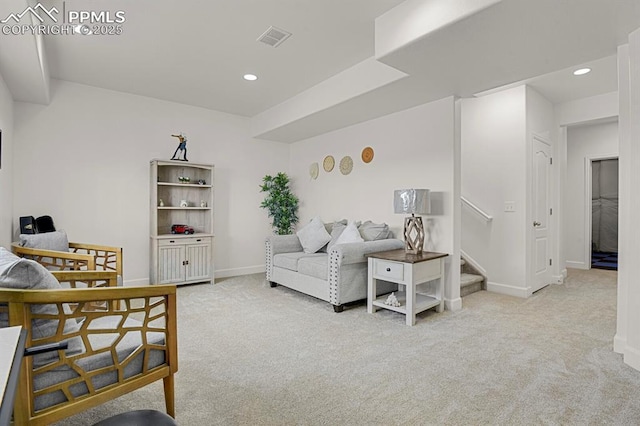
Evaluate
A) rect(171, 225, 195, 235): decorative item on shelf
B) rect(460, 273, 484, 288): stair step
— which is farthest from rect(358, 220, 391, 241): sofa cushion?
rect(171, 225, 195, 235): decorative item on shelf

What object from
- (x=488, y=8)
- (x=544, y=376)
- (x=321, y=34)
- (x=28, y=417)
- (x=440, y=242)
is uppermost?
(x=321, y=34)

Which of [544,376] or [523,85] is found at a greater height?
[523,85]

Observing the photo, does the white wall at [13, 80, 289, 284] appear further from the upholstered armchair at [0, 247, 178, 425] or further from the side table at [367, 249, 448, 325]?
the upholstered armchair at [0, 247, 178, 425]

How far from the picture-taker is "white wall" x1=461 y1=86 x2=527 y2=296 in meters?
4.34

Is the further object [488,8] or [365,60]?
[365,60]

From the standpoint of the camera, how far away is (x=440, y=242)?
12.2 feet

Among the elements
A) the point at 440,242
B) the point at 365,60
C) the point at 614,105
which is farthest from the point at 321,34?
the point at 614,105

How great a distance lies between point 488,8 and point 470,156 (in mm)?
3125

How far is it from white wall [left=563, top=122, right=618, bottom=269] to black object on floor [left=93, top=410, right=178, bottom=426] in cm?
715

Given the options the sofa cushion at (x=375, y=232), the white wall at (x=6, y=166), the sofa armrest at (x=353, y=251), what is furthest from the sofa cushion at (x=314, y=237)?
the white wall at (x=6, y=166)

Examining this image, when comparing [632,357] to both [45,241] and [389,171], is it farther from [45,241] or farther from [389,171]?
[45,241]

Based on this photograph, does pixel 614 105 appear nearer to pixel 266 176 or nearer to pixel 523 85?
pixel 523 85

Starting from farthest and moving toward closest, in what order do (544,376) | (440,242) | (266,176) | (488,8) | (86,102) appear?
1. (266,176)
2. (86,102)
3. (440,242)
4. (544,376)
5. (488,8)

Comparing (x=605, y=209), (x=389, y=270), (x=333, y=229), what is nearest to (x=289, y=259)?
(x=333, y=229)
